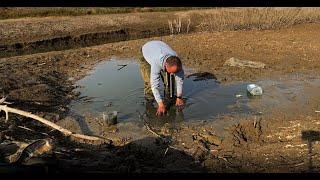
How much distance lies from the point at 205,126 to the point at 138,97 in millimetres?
2116

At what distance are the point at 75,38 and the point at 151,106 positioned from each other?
11727 mm

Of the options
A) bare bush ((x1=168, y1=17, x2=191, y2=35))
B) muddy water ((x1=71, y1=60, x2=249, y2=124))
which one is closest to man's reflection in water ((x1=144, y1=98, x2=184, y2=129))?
muddy water ((x1=71, y1=60, x2=249, y2=124))

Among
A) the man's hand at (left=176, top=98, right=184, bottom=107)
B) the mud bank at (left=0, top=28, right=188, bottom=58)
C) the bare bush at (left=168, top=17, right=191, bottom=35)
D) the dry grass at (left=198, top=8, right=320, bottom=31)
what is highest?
the dry grass at (left=198, top=8, right=320, bottom=31)

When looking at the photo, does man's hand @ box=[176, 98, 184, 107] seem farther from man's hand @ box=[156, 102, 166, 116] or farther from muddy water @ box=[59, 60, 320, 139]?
man's hand @ box=[156, 102, 166, 116]

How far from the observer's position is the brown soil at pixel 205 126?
5.49 meters

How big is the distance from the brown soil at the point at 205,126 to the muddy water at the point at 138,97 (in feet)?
1.20

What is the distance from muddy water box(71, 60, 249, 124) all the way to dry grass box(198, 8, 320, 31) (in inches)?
302

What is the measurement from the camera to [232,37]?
14.9m

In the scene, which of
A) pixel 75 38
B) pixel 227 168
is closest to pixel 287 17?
pixel 75 38

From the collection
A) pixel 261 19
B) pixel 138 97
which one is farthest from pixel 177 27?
pixel 138 97

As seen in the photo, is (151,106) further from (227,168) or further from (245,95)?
(227,168)

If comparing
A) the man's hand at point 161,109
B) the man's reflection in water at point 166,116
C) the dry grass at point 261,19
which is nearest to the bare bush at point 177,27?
the dry grass at point 261,19

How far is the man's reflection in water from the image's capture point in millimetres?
7074

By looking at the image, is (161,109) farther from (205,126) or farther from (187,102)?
(187,102)
